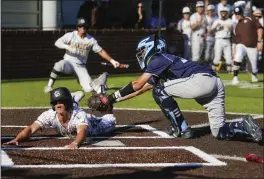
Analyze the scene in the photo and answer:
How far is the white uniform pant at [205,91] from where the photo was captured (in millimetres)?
8898

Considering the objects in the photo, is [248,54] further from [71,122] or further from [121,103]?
[71,122]

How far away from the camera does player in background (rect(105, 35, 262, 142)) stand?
8828mm

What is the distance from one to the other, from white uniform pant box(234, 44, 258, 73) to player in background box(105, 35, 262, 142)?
895 centimetres

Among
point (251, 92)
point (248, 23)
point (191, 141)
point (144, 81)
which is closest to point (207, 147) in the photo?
point (191, 141)

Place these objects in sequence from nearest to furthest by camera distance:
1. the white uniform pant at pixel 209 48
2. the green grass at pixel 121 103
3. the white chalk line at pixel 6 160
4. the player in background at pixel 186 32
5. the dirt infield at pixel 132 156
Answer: the dirt infield at pixel 132 156 → the white chalk line at pixel 6 160 → the green grass at pixel 121 103 → the white uniform pant at pixel 209 48 → the player in background at pixel 186 32

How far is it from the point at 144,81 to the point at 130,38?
11.4 meters

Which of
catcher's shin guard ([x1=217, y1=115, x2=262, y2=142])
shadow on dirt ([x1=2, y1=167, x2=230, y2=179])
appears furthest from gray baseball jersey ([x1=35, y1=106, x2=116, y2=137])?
catcher's shin guard ([x1=217, y1=115, x2=262, y2=142])

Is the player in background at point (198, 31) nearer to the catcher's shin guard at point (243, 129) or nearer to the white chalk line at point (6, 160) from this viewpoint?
the catcher's shin guard at point (243, 129)

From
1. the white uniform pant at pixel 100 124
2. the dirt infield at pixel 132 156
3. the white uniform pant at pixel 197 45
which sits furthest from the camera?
the white uniform pant at pixel 197 45

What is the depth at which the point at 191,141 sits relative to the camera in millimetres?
8859

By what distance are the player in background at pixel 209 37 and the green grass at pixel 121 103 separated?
10.9 ft

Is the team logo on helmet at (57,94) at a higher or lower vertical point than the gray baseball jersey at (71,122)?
higher

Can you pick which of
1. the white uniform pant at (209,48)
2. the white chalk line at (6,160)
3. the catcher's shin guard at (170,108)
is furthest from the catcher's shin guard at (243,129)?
the white uniform pant at (209,48)

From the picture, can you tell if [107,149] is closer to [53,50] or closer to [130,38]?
[53,50]
